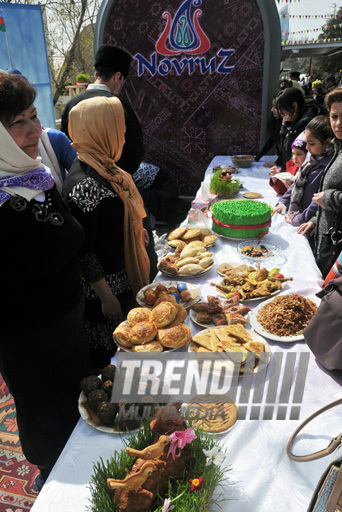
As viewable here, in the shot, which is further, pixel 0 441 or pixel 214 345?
pixel 0 441

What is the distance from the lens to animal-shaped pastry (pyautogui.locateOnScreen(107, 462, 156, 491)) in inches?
33.6

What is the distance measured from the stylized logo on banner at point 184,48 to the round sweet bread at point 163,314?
15.1ft

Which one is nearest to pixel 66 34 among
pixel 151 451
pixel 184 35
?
pixel 184 35

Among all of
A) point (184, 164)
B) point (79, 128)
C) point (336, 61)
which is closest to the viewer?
point (79, 128)

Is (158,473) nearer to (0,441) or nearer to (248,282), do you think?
(248,282)

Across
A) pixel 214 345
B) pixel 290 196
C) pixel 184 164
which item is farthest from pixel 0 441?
pixel 184 164

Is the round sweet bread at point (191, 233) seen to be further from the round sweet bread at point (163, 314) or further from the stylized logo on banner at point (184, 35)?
the stylized logo on banner at point (184, 35)

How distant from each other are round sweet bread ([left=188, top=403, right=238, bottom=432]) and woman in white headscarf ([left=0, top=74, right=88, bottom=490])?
0.63m

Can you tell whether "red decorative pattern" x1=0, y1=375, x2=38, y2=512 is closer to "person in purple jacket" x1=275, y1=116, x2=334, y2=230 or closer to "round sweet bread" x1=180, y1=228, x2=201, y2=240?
"round sweet bread" x1=180, y1=228, x2=201, y2=240

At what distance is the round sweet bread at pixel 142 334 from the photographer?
1.45 m

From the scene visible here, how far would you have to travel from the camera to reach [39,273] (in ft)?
4.52

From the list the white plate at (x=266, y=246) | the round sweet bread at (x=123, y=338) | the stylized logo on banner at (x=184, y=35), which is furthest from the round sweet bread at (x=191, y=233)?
the stylized logo on banner at (x=184, y=35)

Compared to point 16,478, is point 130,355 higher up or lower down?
higher up

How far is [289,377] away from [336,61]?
29933 mm
